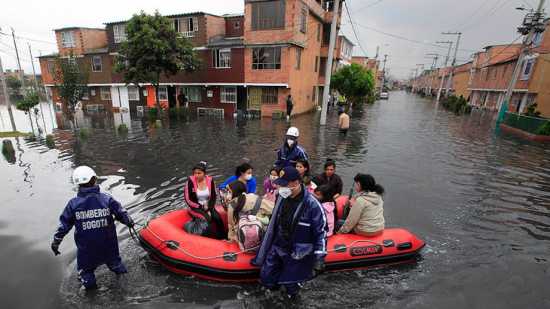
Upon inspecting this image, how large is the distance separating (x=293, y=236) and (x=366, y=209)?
72.9 inches

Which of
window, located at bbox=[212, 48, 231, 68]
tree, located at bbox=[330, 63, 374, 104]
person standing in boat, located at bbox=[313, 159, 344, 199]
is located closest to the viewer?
person standing in boat, located at bbox=[313, 159, 344, 199]

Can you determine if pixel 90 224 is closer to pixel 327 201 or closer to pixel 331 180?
pixel 327 201

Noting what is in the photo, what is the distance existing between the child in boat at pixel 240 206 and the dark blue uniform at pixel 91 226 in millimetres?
1563

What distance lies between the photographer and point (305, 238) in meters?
3.68

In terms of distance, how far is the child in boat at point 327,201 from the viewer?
5.19 metres

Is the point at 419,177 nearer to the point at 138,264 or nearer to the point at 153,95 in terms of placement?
the point at 138,264

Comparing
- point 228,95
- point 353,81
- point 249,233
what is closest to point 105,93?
point 228,95

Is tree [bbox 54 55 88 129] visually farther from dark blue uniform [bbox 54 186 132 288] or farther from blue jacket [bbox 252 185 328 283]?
blue jacket [bbox 252 185 328 283]

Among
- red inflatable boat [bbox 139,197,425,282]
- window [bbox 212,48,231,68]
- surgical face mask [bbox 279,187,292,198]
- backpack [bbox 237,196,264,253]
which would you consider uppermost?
window [bbox 212,48,231,68]

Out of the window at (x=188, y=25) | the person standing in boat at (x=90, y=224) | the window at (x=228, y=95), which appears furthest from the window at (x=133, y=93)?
the person standing in boat at (x=90, y=224)

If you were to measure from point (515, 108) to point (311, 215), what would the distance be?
36261mm

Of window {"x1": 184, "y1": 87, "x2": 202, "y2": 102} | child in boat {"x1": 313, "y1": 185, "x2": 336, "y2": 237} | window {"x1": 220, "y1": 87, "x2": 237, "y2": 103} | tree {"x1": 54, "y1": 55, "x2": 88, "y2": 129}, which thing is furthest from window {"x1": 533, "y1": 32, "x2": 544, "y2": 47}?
tree {"x1": 54, "y1": 55, "x2": 88, "y2": 129}

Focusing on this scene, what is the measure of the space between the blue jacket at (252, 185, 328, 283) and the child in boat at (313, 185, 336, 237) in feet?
4.62

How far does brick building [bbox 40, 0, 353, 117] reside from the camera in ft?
71.8
